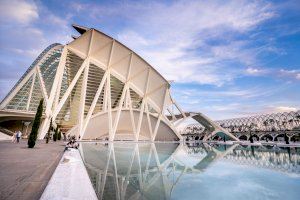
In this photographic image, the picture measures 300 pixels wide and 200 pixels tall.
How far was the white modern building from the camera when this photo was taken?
3234 centimetres

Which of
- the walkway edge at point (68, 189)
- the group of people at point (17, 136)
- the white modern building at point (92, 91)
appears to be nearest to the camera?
the walkway edge at point (68, 189)

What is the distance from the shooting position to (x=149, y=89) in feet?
140

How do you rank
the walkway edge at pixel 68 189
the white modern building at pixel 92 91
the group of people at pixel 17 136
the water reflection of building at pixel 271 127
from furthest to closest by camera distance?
1. the water reflection of building at pixel 271 127
2. the white modern building at pixel 92 91
3. the group of people at pixel 17 136
4. the walkway edge at pixel 68 189

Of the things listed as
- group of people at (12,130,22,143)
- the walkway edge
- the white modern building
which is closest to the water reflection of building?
the white modern building

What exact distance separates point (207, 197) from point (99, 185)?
103 inches

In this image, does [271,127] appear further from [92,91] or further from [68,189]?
[68,189]

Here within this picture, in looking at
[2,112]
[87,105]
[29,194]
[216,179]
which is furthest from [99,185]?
[87,105]

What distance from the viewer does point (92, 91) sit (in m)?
41.2

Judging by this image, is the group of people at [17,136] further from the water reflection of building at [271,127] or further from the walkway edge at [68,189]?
the water reflection of building at [271,127]

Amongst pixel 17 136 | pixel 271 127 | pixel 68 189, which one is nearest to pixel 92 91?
pixel 17 136

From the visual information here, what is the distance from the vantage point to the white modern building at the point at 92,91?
3234 cm

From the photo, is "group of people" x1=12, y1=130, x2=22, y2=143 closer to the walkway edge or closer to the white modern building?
the white modern building

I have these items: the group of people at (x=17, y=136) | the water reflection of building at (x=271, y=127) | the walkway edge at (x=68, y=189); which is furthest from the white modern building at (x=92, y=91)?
the water reflection of building at (x=271, y=127)

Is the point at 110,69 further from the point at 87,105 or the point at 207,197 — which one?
the point at 207,197
